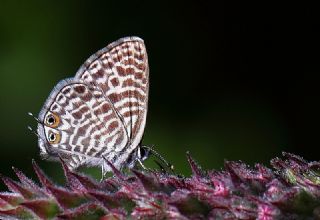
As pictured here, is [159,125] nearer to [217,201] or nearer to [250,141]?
[250,141]

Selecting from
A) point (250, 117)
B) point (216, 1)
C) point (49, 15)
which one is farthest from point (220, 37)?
point (49, 15)

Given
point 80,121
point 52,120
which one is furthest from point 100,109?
point 52,120

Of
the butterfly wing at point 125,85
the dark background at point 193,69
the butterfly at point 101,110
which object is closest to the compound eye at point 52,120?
the butterfly at point 101,110

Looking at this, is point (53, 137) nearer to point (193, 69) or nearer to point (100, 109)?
point (100, 109)

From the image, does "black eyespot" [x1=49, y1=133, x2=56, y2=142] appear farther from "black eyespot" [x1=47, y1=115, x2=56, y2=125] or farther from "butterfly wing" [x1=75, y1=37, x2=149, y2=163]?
"butterfly wing" [x1=75, y1=37, x2=149, y2=163]

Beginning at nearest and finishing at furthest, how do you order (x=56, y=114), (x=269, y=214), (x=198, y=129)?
(x=269, y=214) < (x=56, y=114) < (x=198, y=129)

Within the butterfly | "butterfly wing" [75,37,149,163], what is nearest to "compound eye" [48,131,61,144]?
the butterfly
